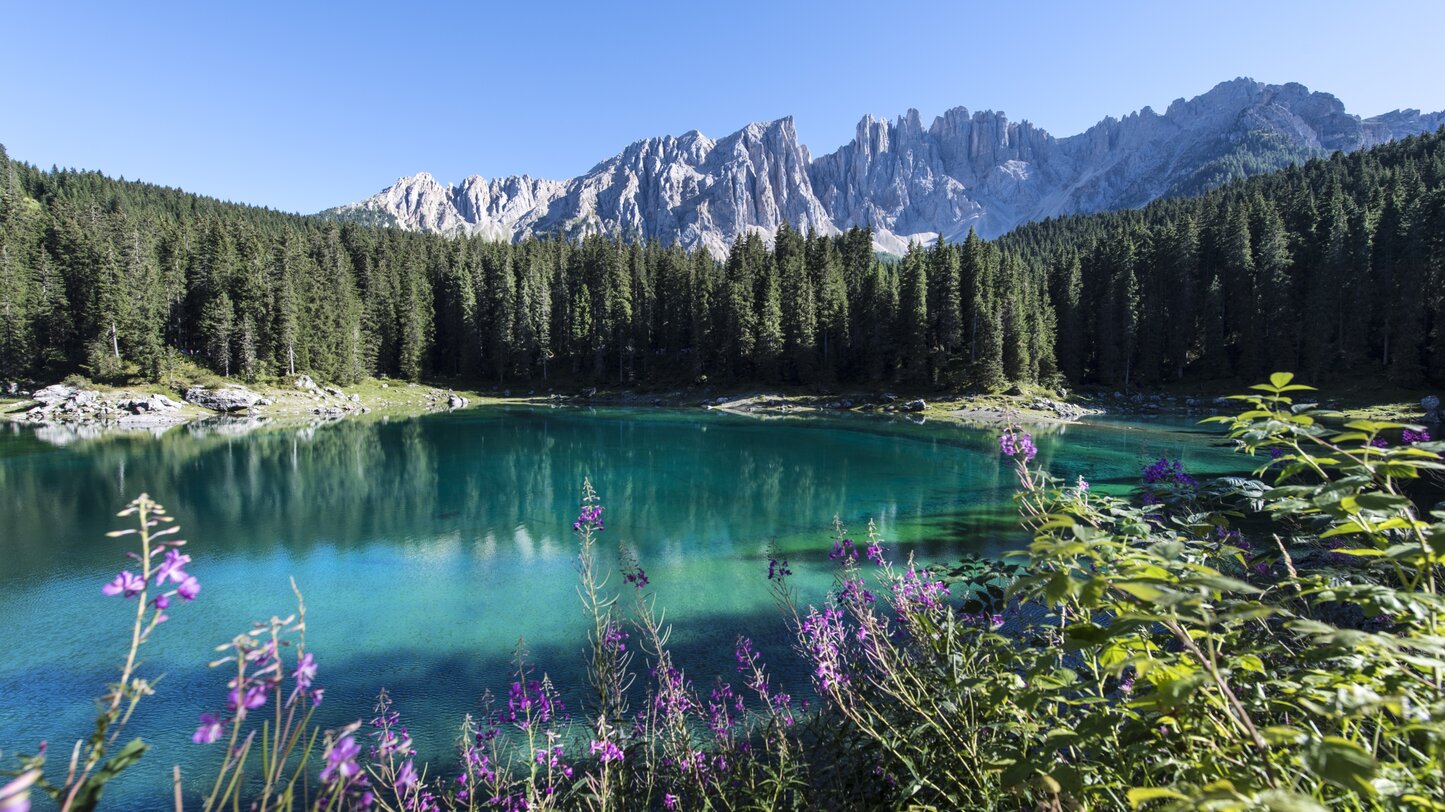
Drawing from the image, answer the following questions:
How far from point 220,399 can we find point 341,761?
66.1m

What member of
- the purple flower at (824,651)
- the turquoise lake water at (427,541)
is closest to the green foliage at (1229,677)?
the purple flower at (824,651)

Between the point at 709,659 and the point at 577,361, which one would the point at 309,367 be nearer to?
the point at 577,361

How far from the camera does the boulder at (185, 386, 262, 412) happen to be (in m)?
53.2

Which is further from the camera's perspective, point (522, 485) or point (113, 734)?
point (522, 485)

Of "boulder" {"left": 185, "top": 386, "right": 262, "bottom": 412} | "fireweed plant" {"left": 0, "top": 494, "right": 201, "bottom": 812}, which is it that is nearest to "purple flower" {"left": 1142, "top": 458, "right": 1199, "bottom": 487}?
"fireweed plant" {"left": 0, "top": 494, "right": 201, "bottom": 812}

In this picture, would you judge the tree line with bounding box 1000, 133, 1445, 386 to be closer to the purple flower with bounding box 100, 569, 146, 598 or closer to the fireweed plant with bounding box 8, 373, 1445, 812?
the fireweed plant with bounding box 8, 373, 1445, 812

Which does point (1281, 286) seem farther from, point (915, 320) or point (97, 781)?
point (97, 781)

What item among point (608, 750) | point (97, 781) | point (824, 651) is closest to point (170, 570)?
point (97, 781)

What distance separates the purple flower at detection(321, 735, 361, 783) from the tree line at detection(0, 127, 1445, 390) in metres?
60.1

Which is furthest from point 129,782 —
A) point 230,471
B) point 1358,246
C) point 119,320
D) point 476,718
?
point 1358,246

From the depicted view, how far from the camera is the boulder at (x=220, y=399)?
53.2 m

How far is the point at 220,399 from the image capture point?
53.3 m

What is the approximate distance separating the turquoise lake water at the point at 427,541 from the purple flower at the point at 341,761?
643 millimetres

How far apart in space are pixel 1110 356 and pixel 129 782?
74.6 m
